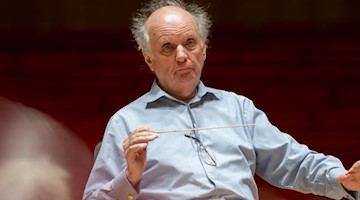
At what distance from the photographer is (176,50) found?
1333 mm

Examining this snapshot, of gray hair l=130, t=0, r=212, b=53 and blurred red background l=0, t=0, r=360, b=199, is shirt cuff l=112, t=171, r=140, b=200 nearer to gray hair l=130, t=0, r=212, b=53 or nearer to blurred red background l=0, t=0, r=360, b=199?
gray hair l=130, t=0, r=212, b=53

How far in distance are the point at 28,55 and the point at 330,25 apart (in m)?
1.34

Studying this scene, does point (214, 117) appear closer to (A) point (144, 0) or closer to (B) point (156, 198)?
(B) point (156, 198)

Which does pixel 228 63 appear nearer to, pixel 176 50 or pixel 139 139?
pixel 176 50

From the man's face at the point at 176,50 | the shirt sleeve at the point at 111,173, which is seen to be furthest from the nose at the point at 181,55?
the shirt sleeve at the point at 111,173

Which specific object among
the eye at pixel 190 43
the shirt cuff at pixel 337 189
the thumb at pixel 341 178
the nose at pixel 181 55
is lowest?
the shirt cuff at pixel 337 189

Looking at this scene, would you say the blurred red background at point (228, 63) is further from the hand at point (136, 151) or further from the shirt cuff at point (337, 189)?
the hand at point (136, 151)

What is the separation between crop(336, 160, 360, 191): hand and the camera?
1.17m

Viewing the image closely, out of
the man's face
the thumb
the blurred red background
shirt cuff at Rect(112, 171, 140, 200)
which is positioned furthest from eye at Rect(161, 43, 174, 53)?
the blurred red background

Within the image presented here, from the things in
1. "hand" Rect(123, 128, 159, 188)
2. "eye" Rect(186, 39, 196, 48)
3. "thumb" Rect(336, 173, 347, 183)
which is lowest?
"thumb" Rect(336, 173, 347, 183)

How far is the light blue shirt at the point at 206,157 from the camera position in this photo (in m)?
1.25

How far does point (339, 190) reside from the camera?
1224 mm

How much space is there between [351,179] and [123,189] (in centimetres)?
37

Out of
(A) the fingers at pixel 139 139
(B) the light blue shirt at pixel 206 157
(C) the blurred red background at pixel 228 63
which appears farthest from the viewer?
(C) the blurred red background at pixel 228 63
